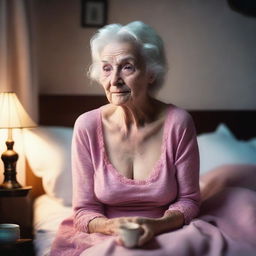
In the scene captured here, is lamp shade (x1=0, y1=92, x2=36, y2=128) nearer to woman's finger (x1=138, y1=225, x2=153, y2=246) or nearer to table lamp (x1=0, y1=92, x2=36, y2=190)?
table lamp (x1=0, y1=92, x2=36, y2=190)

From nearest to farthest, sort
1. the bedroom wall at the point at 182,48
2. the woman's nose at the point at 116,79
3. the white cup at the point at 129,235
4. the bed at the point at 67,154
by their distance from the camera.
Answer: the white cup at the point at 129,235
the woman's nose at the point at 116,79
the bed at the point at 67,154
the bedroom wall at the point at 182,48

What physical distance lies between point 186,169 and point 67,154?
882mm

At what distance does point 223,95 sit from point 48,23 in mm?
1150

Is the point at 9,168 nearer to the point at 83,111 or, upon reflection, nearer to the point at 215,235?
the point at 83,111

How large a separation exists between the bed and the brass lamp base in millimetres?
180

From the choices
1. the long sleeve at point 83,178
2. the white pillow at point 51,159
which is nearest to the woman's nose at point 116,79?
the long sleeve at point 83,178

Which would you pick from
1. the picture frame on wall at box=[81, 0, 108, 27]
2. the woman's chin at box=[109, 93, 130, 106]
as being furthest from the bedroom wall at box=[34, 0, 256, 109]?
the woman's chin at box=[109, 93, 130, 106]

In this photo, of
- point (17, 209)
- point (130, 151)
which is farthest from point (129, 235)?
point (17, 209)

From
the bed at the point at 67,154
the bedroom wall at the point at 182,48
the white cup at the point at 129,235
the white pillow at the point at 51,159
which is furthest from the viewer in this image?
the bedroom wall at the point at 182,48

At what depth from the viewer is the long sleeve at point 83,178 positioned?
1589 millimetres

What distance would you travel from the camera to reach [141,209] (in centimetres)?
159

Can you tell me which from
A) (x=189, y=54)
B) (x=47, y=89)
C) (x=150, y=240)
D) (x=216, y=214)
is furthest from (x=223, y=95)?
(x=150, y=240)

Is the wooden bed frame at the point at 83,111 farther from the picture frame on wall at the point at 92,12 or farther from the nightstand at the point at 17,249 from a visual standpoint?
the nightstand at the point at 17,249

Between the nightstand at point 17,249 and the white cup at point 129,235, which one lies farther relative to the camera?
the nightstand at point 17,249
